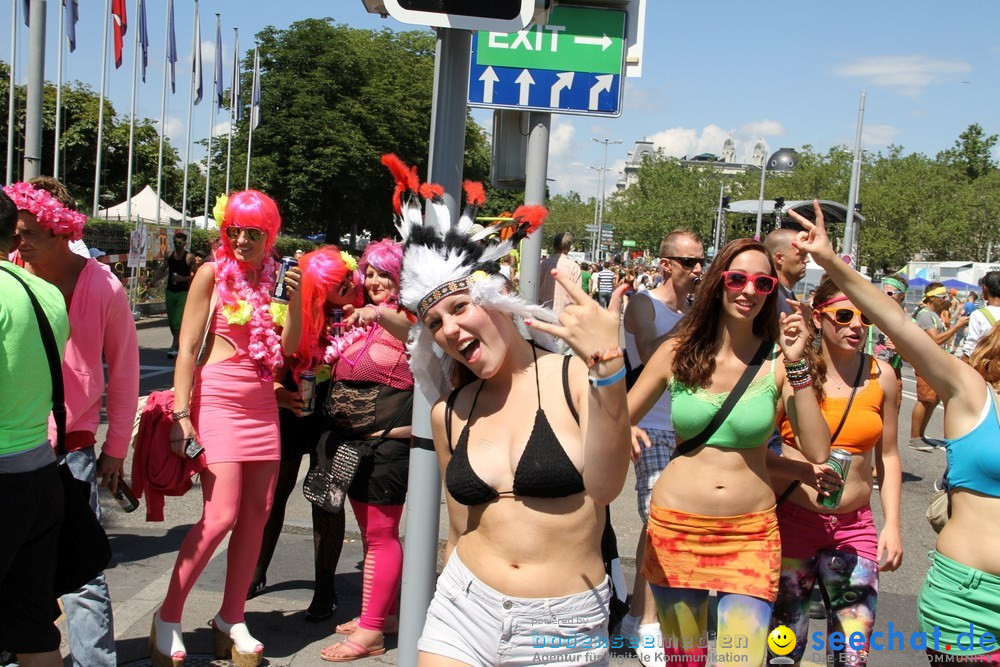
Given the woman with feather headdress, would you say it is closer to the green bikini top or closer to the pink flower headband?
the green bikini top

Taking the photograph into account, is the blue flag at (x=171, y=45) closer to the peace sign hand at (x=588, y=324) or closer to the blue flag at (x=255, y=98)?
the blue flag at (x=255, y=98)

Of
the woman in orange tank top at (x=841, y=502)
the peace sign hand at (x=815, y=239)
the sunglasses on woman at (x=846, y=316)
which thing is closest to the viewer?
the peace sign hand at (x=815, y=239)

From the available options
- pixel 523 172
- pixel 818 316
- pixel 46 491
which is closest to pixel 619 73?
pixel 523 172

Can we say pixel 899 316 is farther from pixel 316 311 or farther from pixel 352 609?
pixel 352 609

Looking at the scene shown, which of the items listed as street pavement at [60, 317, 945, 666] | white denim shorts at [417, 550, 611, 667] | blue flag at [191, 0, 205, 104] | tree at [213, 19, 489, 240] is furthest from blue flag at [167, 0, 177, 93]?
white denim shorts at [417, 550, 611, 667]

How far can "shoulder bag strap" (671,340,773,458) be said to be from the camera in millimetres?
3467

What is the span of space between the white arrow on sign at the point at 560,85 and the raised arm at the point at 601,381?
332cm

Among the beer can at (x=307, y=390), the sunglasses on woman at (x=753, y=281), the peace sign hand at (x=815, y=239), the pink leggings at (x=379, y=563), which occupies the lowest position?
the pink leggings at (x=379, y=563)

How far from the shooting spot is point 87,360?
3.60 m

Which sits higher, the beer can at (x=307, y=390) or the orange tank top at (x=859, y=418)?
the orange tank top at (x=859, y=418)

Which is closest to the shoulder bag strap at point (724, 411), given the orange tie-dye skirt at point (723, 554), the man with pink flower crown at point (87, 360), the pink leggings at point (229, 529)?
the orange tie-dye skirt at point (723, 554)

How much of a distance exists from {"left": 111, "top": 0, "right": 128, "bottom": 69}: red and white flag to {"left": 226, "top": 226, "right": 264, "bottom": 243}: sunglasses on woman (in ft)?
78.9

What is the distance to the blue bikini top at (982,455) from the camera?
9.78 ft

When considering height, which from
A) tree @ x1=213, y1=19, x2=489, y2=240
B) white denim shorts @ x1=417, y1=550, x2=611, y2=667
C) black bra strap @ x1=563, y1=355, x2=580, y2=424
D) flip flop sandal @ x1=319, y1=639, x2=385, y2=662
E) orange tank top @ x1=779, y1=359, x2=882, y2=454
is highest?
tree @ x1=213, y1=19, x2=489, y2=240
